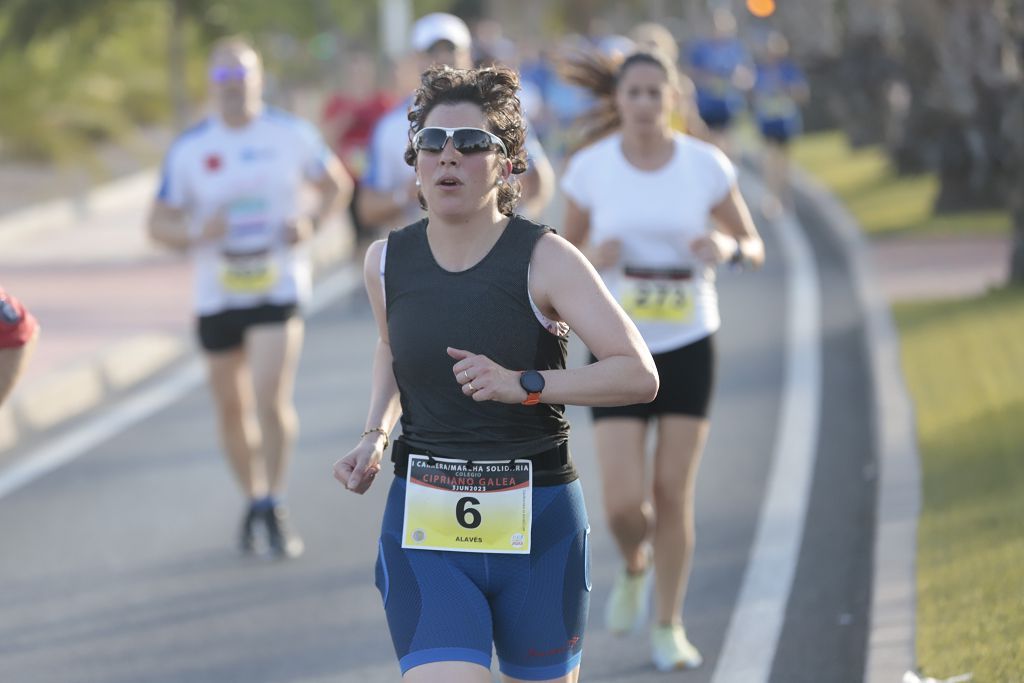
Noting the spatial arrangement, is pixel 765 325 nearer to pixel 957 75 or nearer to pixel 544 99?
pixel 957 75

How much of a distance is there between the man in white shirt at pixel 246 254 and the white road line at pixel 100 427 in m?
1.89

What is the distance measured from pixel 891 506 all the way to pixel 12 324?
4.50 metres

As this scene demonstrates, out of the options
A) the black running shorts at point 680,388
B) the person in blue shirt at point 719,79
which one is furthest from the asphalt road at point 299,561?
the person in blue shirt at point 719,79

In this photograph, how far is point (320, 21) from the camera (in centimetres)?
3200

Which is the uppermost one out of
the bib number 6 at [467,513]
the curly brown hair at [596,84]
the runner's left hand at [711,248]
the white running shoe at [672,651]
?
the curly brown hair at [596,84]

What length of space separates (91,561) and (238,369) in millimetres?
1019

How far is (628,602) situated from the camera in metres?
6.45

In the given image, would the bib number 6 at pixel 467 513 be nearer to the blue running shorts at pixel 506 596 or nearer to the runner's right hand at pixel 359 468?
the blue running shorts at pixel 506 596

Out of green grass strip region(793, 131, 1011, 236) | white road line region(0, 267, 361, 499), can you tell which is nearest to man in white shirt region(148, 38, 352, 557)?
white road line region(0, 267, 361, 499)

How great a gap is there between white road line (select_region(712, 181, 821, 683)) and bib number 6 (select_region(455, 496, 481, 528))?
2.10 metres

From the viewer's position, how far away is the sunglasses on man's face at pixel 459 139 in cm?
415

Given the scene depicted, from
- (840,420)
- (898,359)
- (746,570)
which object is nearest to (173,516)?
(746,570)

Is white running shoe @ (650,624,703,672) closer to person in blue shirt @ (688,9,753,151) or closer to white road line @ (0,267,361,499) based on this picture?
white road line @ (0,267,361,499)

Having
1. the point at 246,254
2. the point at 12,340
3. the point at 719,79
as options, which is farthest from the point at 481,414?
the point at 719,79
